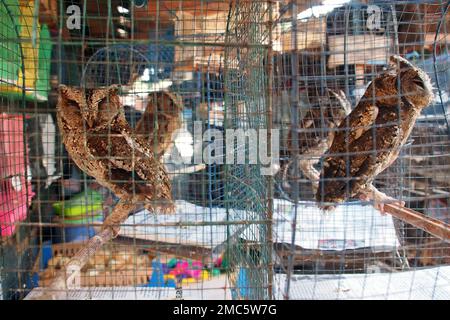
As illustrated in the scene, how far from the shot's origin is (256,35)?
1.40 meters

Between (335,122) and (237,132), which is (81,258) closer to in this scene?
(237,132)

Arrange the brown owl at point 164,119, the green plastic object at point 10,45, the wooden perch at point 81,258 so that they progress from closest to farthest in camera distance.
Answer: the wooden perch at point 81,258 < the green plastic object at point 10,45 < the brown owl at point 164,119

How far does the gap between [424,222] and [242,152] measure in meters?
0.81

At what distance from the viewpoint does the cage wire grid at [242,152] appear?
1283 millimetres

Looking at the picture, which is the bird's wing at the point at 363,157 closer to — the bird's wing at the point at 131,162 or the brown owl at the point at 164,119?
the bird's wing at the point at 131,162

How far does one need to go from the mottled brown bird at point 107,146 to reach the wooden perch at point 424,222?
102 cm

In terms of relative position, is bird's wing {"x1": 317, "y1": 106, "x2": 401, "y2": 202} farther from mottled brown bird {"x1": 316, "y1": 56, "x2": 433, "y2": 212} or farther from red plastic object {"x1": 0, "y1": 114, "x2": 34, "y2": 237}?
red plastic object {"x1": 0, "y1": 114, "x2": 34, "y2": 237}

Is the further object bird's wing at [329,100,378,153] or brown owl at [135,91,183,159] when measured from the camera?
brown owl at [135,91,183,159]

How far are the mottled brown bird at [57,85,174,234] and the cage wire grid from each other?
0.12 meters

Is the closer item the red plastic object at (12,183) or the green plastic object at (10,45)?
the green plastic object at (10,45)

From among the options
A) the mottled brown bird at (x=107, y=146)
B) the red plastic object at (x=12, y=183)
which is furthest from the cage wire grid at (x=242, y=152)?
the mottled brown bird at (x=107, y=146)

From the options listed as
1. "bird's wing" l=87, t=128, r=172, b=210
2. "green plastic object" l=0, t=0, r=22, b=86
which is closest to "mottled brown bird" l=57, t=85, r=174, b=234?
"bird's wing" l=87, t=128, r=172, b=210

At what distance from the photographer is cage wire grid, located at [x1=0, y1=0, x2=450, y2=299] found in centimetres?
128
